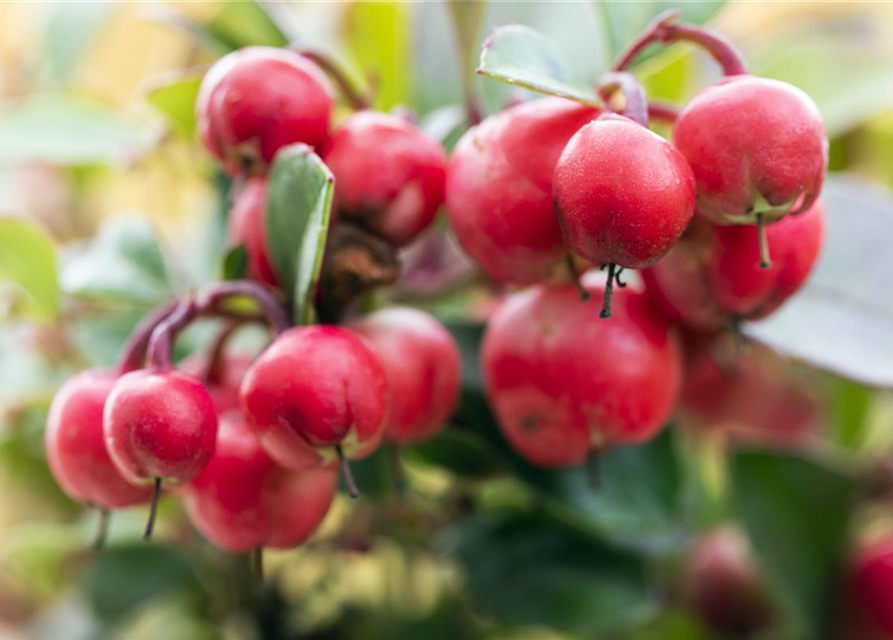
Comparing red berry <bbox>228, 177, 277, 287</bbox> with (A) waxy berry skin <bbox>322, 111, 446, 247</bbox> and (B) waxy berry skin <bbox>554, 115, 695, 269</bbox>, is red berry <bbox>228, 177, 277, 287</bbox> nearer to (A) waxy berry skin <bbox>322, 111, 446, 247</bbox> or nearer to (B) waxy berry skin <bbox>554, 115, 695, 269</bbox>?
(A) waxy berry skin <bbox>322, 111, 446, 247</bbox>

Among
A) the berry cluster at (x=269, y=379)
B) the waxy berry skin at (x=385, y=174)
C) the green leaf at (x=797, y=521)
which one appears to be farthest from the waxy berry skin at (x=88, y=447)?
the green leaf at (x=797, y=521)

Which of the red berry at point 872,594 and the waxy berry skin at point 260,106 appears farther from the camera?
the red berry at point 872,594

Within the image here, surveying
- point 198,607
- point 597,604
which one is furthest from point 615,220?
point 198,607

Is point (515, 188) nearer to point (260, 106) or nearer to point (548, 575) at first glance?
point (260, 106)

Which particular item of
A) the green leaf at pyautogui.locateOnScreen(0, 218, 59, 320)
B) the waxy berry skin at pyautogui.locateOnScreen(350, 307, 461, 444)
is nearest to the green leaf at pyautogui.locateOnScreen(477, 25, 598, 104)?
the waxy berry skin at pyautogui.locateOnScreen(350, 307, 461, 444)

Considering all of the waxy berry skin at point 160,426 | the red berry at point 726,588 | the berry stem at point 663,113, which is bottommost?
the red berry at point 726,588

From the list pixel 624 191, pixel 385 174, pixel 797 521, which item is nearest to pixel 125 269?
pixel 385 174

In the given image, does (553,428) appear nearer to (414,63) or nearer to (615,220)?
(615,220)

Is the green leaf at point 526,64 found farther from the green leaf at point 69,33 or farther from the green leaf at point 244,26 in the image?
the green leaf at point 69,33

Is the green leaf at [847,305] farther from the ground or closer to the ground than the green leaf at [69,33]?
closer to the ground
